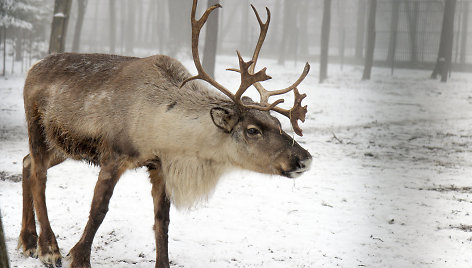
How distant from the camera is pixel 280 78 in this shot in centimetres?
1964

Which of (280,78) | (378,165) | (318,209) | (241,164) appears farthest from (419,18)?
(241,164)

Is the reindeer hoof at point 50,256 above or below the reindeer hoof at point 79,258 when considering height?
below

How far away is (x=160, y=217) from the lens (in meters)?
4.44

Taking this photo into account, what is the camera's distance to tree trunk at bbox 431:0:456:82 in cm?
1892

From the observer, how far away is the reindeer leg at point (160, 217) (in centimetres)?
435

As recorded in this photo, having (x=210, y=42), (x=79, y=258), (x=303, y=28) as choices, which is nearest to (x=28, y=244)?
(x=79, y=258)

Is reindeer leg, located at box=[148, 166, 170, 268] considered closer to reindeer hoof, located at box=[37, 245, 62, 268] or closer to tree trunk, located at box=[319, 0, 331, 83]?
reindeer hoof, located at box=[37, 245, 62, 268]

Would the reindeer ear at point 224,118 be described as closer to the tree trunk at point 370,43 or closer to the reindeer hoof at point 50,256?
the reindeer hoof at point 50,256

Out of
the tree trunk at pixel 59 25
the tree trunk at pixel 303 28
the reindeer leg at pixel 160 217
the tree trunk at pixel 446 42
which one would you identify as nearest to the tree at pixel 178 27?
the tree trunk at pixel 446 42

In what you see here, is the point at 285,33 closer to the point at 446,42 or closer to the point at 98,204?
the point at 446,42

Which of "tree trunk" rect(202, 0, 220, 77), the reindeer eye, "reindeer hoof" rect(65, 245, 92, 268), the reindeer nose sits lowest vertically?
"reindeer hoof" rect(65, 245, 92, 268)

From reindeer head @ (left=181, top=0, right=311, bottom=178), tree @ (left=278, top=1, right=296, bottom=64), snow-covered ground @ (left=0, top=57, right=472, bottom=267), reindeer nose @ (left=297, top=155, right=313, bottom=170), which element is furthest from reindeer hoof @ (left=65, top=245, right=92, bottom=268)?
tree @ (left=278, top=1, right=296, bottom=64)

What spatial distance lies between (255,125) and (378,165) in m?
4.21

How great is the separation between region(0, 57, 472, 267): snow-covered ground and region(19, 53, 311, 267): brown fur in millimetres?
606
